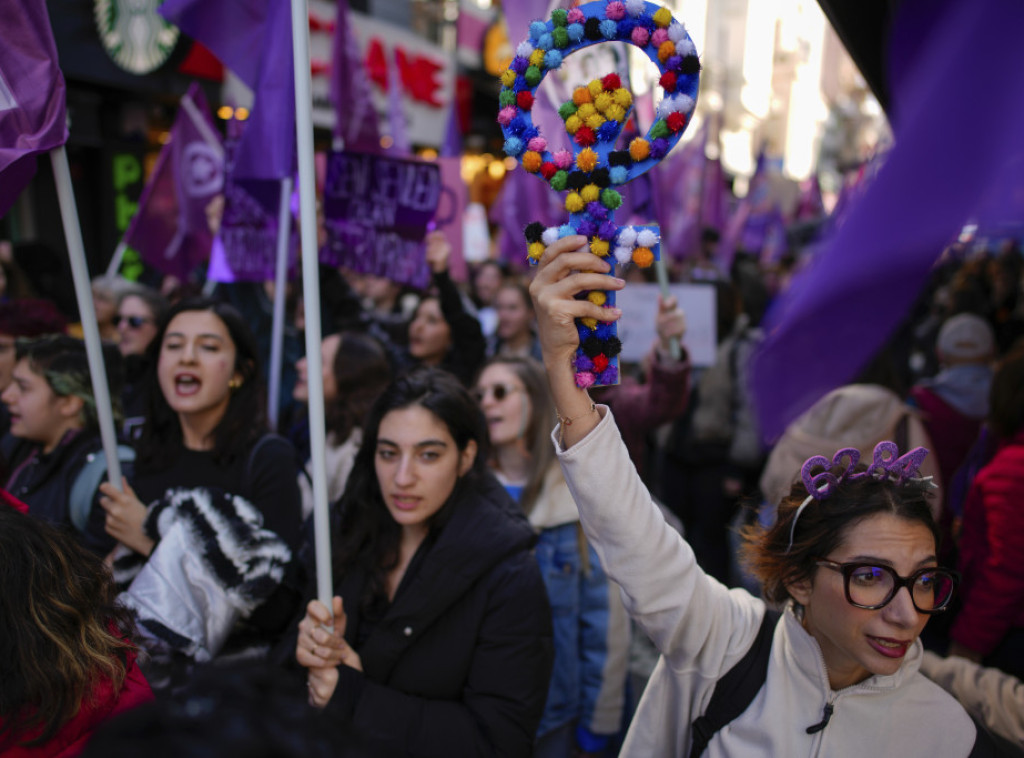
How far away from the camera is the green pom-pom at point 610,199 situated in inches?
50.9

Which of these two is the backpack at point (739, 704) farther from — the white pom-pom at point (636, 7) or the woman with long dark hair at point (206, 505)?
the white pom-pom at point (636, 7)

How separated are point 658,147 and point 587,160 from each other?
128 mm

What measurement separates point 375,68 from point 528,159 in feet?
43.4

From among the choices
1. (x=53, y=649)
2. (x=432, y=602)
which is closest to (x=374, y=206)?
(x=432, y=602)

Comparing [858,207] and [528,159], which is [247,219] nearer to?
[528,159]

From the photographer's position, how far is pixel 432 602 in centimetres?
195

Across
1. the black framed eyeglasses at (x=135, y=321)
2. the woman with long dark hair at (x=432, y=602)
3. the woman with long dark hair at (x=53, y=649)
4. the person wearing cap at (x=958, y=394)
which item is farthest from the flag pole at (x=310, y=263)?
the person wearing cap at (x=958, y=394)

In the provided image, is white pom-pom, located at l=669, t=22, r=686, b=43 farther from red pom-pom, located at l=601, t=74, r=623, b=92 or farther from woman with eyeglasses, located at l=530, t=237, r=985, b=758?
woman with eyeglasses, located at l=530, t=237, r=985, b=758

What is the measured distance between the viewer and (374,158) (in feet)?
11.6

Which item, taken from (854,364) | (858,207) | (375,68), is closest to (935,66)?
(858,207)

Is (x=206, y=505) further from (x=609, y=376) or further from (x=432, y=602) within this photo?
(x=609, y=376)

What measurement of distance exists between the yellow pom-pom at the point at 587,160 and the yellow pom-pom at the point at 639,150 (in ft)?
0.21

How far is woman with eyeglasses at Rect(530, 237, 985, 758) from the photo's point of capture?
1.39 m

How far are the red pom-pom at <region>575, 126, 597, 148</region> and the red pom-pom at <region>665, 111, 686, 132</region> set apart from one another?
128mm
